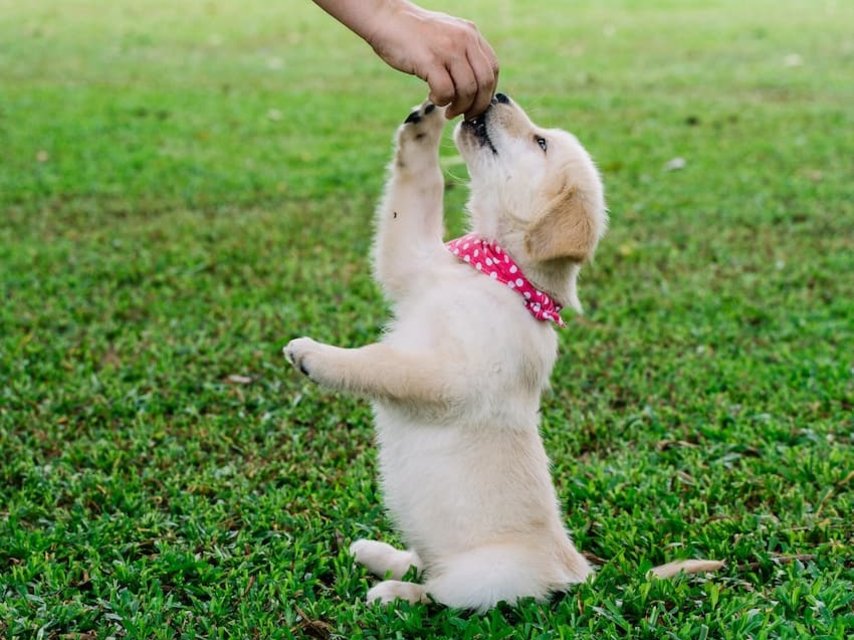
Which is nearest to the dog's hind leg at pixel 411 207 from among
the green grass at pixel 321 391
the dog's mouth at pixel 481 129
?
the dog's mouth at pixel 481 129

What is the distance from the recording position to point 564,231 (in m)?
3.16

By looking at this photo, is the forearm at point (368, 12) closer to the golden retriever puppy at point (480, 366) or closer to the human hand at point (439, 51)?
the human hand at point (439, 51)

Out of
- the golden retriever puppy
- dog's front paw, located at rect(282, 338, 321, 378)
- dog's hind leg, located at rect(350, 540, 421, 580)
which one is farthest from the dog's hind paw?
dog's front paw, located at rect(282, 338, 321, 378)

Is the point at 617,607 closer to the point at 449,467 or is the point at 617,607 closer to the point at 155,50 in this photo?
the point at 449,467

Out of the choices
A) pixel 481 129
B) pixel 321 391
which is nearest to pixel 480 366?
pixel 481 129

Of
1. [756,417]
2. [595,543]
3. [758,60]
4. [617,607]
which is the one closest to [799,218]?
[756,417]

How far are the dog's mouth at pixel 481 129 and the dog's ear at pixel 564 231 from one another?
29cm

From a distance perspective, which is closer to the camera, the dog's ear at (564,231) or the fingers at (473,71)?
the fingers at (473,71)

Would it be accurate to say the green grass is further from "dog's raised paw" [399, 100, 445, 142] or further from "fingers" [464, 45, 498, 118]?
"fingers" [464, 45, 498, 118]

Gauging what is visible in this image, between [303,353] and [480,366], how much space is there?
1.70 feet

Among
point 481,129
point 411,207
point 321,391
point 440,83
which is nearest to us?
point 440,83

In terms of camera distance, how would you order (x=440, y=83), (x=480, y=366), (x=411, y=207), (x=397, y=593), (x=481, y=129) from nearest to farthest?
(x=440, y=83), (x=480, y=366), (x=397, y=593), (x=481, y=129), (x=411, y=207)

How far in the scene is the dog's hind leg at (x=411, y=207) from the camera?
3.44m

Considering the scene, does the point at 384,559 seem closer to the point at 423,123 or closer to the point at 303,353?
the point at 303,353
